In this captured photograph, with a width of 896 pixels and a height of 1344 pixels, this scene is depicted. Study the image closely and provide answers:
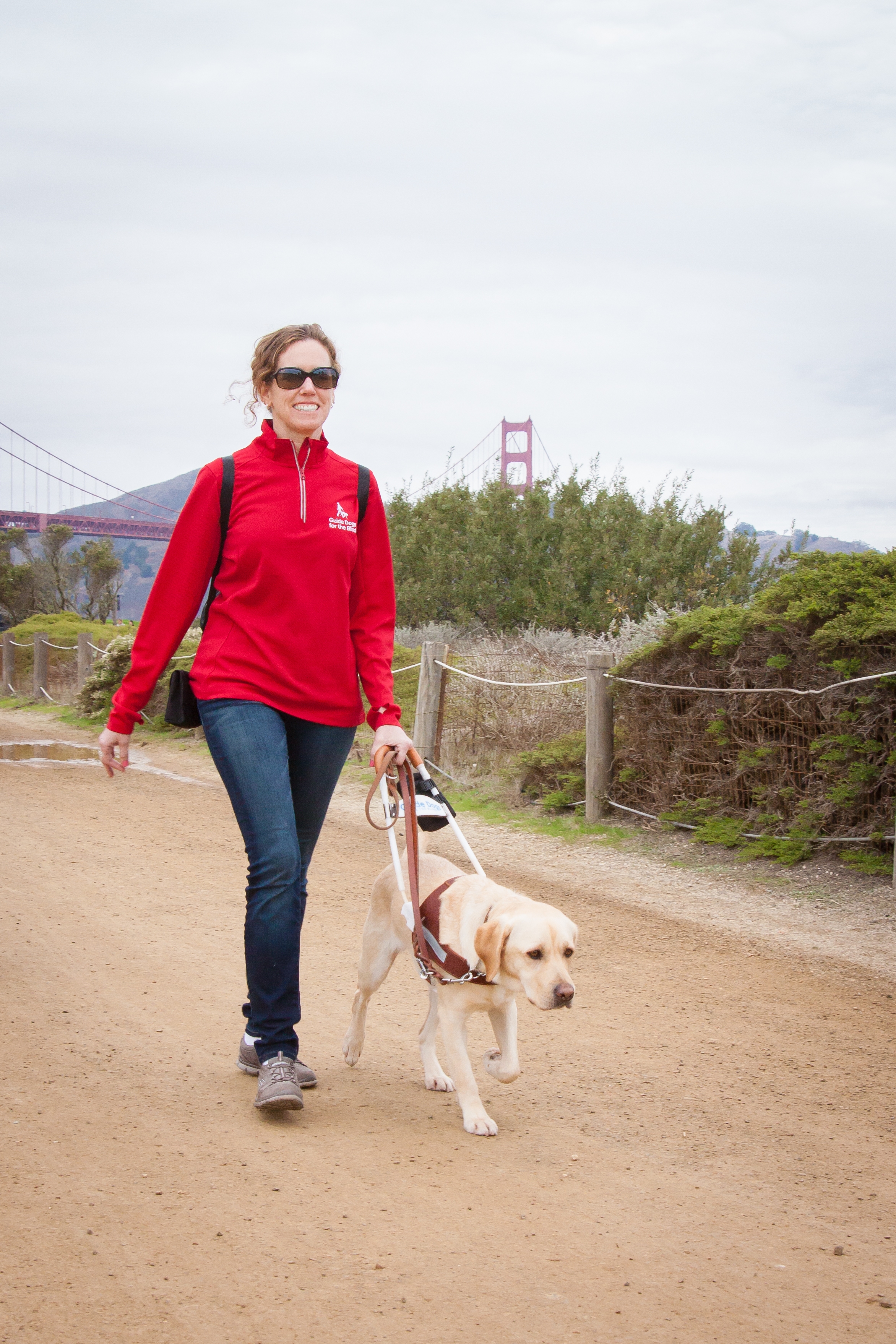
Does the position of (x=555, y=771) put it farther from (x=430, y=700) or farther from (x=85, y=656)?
(x=85, y=656)

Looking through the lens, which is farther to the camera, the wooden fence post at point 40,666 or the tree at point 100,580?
the tree at point 100,580

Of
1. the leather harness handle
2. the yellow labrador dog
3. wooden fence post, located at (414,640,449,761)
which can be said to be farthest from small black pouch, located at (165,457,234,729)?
wooden fence post, located at (414,640,449,761)

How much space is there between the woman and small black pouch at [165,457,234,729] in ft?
0.06

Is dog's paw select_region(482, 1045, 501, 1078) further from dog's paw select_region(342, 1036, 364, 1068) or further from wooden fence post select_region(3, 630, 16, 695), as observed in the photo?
wooden fence post select_region(3, 630, 16, 695)

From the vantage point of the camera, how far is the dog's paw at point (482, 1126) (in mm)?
3277

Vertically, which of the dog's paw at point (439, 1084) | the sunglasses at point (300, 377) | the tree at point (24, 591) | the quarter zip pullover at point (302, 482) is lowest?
the dog's paw at point (439, 1084)

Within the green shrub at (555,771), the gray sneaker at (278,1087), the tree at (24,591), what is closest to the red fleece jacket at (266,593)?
the gray sneaker at (278,1087)

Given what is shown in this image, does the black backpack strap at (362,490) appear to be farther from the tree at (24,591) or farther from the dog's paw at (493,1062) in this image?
the tree at (24,591)

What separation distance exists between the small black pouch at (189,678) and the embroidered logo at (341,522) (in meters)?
0.32

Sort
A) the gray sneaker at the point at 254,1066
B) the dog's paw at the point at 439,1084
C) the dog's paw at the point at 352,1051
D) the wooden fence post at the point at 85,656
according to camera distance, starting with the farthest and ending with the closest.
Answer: the wooden fence post at the point at 85,656
the dog's paw at the point at 352,1051
the dog's paw at the point at 439,1084
the gray sneaker at the point at 254,1066

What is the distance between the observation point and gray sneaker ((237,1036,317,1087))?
3.54 metres

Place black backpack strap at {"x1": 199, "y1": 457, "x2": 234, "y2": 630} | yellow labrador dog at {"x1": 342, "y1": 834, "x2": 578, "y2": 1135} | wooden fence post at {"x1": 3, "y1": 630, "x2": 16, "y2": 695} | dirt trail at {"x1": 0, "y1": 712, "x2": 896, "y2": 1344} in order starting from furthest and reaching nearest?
wooden fence post at {"x1": 3, "y1": 630, "x2": 16, "y2": 695}
black backpack strap at {"x1": 199, "y1": 457, "x2": 234, "y2": 630}
yellow labrador dog at {"x1": 342, "y1": 834, "x2": 578, "y2": 1135}
dirt trail at {"x1": 0, "y1": 712, "x2": 896, "y2": 1344}

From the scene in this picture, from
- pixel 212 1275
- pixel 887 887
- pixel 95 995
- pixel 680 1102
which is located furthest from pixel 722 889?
pixel 212 1275

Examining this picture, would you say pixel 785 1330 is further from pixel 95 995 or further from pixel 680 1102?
pixel 95 995
